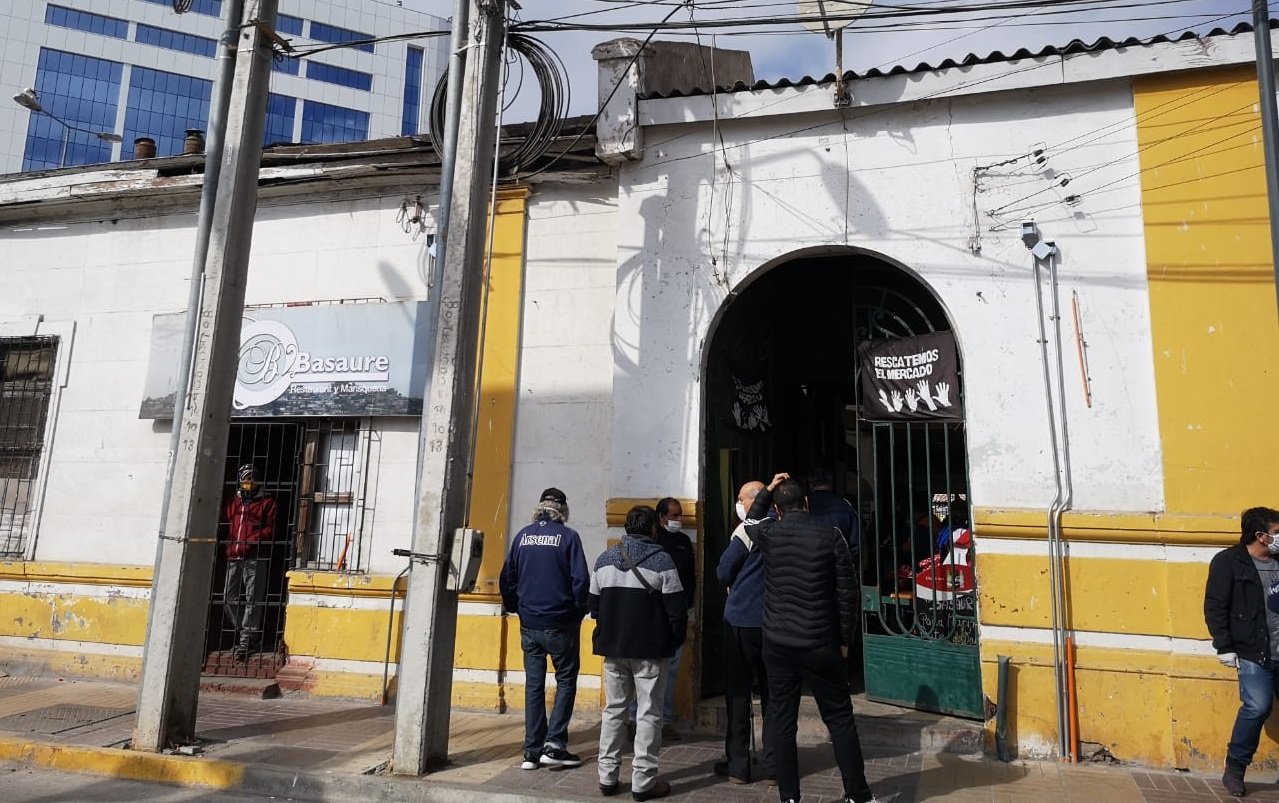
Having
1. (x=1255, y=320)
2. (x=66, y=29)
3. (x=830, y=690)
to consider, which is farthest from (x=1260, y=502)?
(x=66, y=29)

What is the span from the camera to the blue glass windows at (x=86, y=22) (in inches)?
1507

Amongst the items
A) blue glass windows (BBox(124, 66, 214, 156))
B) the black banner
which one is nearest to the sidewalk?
the black banner

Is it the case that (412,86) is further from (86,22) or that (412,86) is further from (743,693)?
(743,693)

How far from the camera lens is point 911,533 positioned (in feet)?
22.3

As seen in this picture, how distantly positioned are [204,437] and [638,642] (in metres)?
3.48

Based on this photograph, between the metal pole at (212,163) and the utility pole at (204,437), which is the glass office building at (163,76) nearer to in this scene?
the metal pole at (212,163)

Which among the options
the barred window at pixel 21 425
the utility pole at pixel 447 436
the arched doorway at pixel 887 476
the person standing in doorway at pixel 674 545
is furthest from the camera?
the barred window at pixel 21 425

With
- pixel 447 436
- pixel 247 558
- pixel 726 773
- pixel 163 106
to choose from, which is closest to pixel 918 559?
pixel 726 773

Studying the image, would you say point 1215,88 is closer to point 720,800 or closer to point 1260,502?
point 1260,502

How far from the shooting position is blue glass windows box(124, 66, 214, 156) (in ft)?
131

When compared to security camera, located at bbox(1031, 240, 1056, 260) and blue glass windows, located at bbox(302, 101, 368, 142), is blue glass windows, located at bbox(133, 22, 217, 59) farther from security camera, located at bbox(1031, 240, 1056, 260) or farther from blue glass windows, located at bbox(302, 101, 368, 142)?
security camera, located at bbox(1031, 240, 1056, 260)

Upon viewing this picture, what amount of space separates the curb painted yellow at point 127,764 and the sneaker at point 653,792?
2.54m

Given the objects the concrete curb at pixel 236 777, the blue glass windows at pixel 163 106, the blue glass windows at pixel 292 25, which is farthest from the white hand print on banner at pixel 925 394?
the blue glass windows at pixel 292 25

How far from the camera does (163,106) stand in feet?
134
